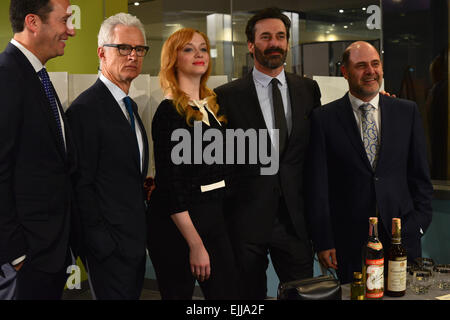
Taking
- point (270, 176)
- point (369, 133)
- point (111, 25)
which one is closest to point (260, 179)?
point (270, 176)

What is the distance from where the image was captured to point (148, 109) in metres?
3.27

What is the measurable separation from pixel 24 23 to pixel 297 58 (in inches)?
129

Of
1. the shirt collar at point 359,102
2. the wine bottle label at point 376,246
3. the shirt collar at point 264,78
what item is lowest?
the wine bottle label at point 376,246

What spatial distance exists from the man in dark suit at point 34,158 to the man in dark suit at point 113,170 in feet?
0.32

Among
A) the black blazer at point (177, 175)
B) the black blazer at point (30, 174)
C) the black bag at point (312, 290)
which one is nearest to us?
the black bag at point (312, 290)

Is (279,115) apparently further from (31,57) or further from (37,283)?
(37,283)

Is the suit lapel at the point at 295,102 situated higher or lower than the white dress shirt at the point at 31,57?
lower

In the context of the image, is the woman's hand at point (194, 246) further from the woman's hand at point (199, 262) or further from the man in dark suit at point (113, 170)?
the man in dark suit at point (113, 170)

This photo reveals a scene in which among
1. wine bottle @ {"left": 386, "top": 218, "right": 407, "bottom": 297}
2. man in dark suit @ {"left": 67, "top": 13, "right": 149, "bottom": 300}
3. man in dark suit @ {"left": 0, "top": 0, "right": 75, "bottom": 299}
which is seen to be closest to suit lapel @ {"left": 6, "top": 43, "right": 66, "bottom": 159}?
man in dark suit @ {"left": 0, "top": 0, "right": 75, "bottom": 299}

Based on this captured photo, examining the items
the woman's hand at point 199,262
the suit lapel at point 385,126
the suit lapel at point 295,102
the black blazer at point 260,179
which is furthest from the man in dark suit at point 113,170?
the suit lapel at point 385,126

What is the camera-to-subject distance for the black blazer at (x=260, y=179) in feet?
8.32

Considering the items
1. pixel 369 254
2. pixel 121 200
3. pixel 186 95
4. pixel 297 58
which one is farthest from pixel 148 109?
pixel 297 58

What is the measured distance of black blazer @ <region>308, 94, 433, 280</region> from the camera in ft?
8.21
